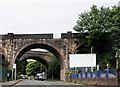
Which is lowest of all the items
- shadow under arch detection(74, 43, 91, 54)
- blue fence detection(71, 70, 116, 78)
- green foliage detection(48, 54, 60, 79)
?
blue fence detection(71, 70, 116, 78)

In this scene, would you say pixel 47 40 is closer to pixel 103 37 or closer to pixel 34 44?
pixel 34 44

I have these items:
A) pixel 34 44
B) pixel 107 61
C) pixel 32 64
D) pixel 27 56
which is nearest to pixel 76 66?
pixel 107 61

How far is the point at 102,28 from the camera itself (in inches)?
2389

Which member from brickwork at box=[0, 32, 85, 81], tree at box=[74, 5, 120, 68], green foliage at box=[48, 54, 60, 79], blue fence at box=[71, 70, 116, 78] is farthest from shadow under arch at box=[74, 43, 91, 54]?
green foliage at box=[48, 54, 60, 79]

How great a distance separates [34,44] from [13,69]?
6.10 m

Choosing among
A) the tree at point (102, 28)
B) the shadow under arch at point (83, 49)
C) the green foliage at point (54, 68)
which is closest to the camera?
the tree at point (102, 28)

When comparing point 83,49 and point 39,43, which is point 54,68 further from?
point 39,43

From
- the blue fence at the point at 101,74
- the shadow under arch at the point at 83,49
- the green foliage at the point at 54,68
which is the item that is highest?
the shadow under arch at the point at 83,49

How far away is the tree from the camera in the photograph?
2382 inches

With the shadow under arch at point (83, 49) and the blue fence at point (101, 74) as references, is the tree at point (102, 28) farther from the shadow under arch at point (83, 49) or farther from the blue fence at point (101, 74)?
the blue fence at point (101, 74)

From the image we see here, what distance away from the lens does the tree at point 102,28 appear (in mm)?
60500

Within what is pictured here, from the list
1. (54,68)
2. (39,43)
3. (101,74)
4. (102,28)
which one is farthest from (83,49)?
(101,74)

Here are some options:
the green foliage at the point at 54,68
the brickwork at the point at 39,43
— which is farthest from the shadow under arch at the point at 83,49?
the green foliage at the point at 54,68

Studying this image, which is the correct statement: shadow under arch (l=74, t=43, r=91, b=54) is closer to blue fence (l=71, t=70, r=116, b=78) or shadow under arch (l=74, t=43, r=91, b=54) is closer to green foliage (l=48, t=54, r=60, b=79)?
blue fence (l=71, t=70, r=116, b=78)
